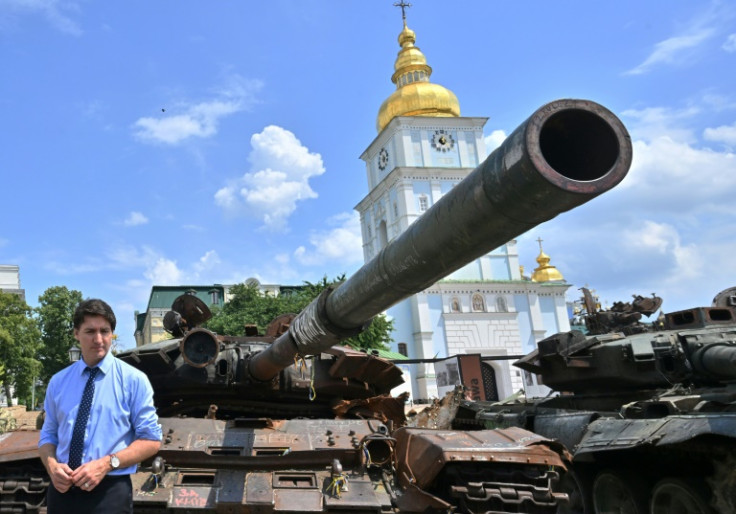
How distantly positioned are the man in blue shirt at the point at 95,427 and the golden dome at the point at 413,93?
46.1m

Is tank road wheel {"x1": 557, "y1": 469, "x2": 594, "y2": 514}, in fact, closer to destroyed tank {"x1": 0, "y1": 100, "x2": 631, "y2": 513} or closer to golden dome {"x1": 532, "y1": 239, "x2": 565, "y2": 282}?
destroyed tank {"x1": 0, "y1": 100, "x2": 631, "y2": 513}

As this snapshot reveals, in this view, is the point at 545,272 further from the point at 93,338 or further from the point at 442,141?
the point at 93,338

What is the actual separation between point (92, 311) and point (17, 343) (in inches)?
1489

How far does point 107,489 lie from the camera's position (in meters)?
3.45

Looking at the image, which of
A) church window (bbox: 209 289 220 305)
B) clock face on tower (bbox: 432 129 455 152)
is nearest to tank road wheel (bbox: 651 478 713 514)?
church window (bbox: 209 289 220 305)

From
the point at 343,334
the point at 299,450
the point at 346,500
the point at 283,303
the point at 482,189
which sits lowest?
the point at 346,500

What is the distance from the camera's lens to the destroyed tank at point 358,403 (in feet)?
10.3

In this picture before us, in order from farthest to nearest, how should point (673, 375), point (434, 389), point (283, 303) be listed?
point (434, 389) < point (283, 303) < point (673, 375)

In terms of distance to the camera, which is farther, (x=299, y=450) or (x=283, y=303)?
(x=283, y=303)

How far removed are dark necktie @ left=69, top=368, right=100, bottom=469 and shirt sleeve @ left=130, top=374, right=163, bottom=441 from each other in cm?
22

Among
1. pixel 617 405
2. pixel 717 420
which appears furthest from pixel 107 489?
pixel 617 405

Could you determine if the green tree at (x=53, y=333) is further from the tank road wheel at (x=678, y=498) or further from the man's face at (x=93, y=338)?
the man's face at (x=93, y=338)

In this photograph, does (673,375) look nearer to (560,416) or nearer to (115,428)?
(560,416)

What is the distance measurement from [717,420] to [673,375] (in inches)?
118
